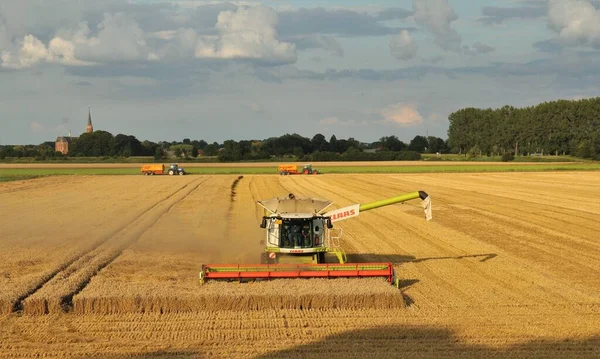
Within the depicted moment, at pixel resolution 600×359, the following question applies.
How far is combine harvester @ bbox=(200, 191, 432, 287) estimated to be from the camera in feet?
62.1

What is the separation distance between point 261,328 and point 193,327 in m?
1.36

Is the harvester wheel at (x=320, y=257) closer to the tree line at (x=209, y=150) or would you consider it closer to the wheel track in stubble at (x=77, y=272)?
the wheel track in stubble at (x=77, y=272)

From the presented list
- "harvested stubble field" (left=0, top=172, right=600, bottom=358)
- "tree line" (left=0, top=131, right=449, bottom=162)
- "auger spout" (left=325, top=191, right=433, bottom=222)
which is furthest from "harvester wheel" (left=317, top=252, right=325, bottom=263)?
"tree line" (left=0, top=131, right=449, bottom=162)

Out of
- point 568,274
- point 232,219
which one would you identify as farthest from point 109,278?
point 232,219

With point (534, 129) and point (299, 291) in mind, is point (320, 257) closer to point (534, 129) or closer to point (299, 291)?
point (299, 291)

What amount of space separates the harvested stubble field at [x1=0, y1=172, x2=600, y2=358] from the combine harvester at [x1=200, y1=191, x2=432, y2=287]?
53 cm

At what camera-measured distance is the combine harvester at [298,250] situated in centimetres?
1892

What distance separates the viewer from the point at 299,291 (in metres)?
17.6

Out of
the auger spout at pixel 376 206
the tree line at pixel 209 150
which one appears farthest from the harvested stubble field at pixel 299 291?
the tree line at pixel 209 150

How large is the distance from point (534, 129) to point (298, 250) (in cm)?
15437

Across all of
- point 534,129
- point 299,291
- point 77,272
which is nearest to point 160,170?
point 77,272

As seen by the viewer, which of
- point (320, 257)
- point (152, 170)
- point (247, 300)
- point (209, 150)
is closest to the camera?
point (247, 300)

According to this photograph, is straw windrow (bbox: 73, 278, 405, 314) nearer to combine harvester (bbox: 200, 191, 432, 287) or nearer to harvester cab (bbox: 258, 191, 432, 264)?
combine harvester (bbox: 200, 191, 432, 287)

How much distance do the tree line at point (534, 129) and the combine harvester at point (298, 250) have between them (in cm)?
13953
